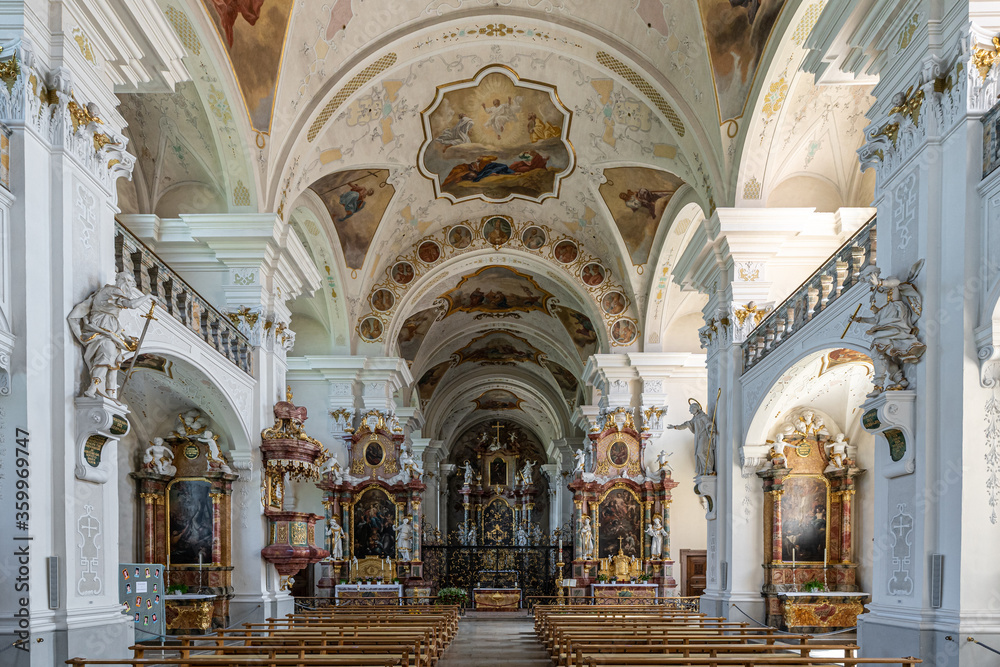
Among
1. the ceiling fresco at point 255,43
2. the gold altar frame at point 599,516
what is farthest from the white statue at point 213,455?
the gold altar frame at point 599,516

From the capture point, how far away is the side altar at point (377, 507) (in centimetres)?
2245

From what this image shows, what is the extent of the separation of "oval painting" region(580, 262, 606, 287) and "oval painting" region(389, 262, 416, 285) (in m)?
4.21

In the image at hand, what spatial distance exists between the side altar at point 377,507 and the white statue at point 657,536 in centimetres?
578

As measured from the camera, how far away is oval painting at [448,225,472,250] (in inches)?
902

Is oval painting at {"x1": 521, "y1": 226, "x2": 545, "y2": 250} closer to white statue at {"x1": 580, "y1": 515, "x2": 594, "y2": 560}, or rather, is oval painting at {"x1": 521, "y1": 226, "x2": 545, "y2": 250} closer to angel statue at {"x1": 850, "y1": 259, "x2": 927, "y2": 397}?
white statue at {"x1": 580, "y1": 515, "x2": 594, "y2": 560}

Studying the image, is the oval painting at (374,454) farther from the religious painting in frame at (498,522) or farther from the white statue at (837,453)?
the religious painting in frame at (498,522)

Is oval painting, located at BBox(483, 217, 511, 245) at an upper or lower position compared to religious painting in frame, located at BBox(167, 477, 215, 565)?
upper

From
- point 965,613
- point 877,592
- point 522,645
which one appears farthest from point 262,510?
point 965,613

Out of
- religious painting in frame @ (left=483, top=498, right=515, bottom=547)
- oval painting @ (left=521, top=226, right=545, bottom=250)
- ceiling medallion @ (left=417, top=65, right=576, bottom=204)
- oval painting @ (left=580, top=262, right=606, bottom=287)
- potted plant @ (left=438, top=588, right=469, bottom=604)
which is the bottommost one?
religious painting in frame @ (left=483, top=498, right=515, bottom=547)

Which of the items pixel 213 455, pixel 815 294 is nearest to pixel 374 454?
pixel 213 455

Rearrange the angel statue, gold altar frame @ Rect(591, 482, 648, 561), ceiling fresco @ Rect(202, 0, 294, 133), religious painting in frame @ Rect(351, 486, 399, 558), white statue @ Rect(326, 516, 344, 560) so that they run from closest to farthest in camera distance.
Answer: the angel statue, ceiling fresco @ Rect(202, 0, 294, 133), white statue @ Rect(326, 516, 344, 560), gold altar frame @ Rect(591, 482, 648, 561), religious painting in frame @ Rect(351, 486, 399, 558)

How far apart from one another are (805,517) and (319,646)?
26.8ft

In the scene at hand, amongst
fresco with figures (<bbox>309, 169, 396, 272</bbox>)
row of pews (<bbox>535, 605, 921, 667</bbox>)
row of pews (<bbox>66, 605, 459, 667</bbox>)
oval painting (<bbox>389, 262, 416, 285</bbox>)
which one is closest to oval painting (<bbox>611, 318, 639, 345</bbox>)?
oval painting (<bbox>389, 262, 416, 285</bbox>)

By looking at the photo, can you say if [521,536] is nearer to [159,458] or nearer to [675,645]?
[159,458]
